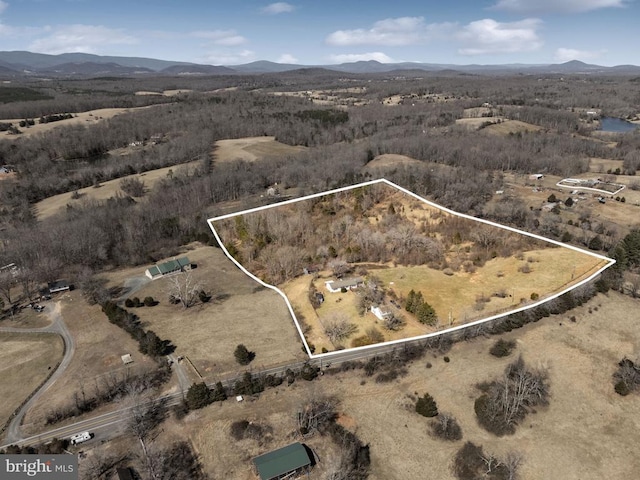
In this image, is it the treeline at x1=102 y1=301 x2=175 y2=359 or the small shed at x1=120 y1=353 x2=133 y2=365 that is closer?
the small shed at x1=120 y1=353 x2=133 y2=365

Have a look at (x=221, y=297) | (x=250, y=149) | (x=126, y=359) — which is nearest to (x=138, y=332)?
(x=126, y=359)

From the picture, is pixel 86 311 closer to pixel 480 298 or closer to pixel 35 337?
pixel 35 337

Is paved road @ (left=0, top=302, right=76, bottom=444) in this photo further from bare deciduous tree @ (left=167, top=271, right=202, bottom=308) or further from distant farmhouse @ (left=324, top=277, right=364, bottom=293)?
distant farmhouse @ (left=324, top=277, right=364, bottom=293)

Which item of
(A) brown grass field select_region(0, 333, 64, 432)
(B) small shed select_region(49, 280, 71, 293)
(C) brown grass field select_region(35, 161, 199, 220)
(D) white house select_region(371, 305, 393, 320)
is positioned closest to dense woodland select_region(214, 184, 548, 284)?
(D) white house select_region(371, 305, 393, 320)

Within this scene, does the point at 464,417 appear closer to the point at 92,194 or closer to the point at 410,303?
the point at 410,303

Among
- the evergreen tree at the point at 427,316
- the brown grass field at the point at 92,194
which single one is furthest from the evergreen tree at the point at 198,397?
the brown grass field at the point at 92,194

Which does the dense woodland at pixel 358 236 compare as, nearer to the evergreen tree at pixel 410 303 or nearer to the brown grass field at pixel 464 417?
the evergreen tree at pixel 410 303

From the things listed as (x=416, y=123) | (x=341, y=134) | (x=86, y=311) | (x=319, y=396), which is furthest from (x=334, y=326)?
(x=416, y=123)
